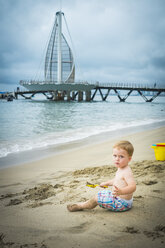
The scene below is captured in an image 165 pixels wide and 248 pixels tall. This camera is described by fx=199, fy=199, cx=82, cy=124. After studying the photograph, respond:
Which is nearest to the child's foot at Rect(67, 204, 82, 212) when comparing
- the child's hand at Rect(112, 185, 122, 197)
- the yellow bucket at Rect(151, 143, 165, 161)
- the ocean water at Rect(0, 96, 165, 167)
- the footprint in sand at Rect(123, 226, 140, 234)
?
the child's hand at Rect(112, 185, 122, 197)

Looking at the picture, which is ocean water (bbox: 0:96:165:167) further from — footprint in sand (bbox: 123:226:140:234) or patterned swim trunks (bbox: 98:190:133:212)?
footprint in sand (bbox: 123:226:140:234)

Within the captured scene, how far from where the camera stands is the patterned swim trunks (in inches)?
83.4

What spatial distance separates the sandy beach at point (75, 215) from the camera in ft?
5.40

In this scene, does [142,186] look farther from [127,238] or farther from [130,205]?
[127,238]

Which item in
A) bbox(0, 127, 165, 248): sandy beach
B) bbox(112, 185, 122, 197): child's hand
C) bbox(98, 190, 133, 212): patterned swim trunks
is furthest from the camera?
bbox(98, 190, 133, 212): patterned swim trunks

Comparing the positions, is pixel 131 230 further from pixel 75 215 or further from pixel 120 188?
pixel 75 215

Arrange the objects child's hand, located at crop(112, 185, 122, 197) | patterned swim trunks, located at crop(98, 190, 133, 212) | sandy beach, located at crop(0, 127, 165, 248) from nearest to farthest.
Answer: sandy beach, located at crop(0, 127, 165, 248) < child's hand, located at crop(112, 185, 122, 197) < patterned swim trunks, located at crop(98, 190, 133, 212)

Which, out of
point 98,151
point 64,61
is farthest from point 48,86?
point 98,151

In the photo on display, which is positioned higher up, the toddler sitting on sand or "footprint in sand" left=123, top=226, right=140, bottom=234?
the toddler sitting on sand

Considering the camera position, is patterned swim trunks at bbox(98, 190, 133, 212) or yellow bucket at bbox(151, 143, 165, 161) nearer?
patterned swim trunks at bbox(98, 190, 133, 212)

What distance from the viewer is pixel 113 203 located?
2119 millimetres

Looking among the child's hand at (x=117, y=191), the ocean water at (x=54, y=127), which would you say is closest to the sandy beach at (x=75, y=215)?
the child's hand at (x=117, y=191)

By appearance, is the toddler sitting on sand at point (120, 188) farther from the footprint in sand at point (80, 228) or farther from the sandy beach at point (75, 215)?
the footprint in sand at point (80, 228)

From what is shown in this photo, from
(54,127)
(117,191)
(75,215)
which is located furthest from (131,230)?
(54,127)
